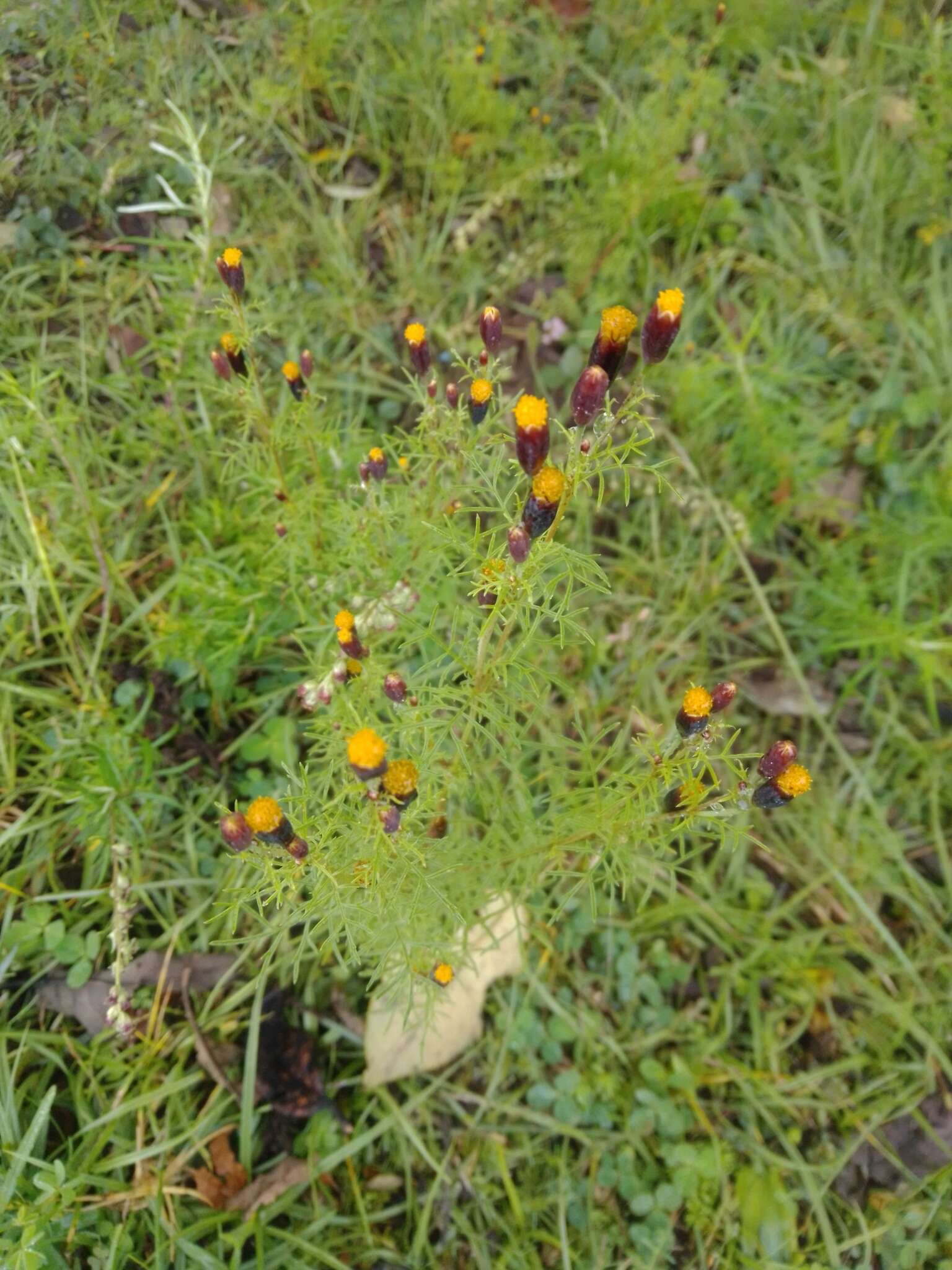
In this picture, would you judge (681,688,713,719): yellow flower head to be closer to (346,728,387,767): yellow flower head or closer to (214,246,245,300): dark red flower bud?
(346,728,387,767): yellow flower head

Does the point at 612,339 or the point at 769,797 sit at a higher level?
the point at 612,339

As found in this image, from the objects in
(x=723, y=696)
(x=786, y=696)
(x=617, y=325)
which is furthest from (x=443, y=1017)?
(x=617, y=325)

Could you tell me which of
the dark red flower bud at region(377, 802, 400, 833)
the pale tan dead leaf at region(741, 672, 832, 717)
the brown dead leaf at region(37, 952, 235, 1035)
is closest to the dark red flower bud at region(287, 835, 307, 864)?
the dark red flower bud at region(377, 802, 400, 833)

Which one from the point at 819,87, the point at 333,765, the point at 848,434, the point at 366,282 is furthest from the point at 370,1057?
the point at 819,87

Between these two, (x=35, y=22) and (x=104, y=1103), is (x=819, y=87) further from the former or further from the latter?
(x=104, y=1103)

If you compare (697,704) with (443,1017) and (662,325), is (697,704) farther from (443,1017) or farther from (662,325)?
(443,1017)

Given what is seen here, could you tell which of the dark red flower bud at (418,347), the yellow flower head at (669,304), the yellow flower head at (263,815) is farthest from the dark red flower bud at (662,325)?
the yellow flower head at (263,815)
